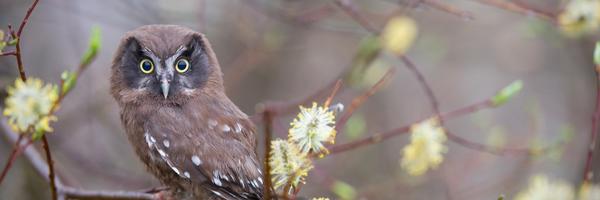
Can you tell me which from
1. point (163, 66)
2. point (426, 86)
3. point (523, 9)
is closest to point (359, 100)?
point (426, 86)

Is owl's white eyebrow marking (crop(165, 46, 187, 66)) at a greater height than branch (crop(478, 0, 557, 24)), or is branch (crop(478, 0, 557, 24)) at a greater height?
owl's white eyebrow marking (crop(165, 46, 187, 66))

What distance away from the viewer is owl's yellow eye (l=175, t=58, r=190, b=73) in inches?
162

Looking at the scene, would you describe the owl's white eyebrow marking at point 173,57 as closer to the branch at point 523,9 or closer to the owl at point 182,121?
the owl at point 182,121

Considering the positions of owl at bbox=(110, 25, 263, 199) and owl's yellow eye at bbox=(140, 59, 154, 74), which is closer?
owl at bbox=(110, 25, 263, 199)

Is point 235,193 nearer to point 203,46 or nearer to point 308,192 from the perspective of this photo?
point 203,46

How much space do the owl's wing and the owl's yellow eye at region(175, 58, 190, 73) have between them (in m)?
0.31

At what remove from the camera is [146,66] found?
13.5 ft

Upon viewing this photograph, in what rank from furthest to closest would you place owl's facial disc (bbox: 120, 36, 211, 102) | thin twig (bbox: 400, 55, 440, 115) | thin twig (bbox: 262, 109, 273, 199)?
owl's facial disc (bbox: 120, 36, 211, 102), thin twig (bbox: 400, 55, 440, 115), thin twig (bbox: 262, 109, 273, 199)

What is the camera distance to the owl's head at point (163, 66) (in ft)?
13.2

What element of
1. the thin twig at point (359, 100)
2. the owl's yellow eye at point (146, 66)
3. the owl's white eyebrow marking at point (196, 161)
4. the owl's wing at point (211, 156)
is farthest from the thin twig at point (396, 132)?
the owl's yellow eye at point (146, 66)

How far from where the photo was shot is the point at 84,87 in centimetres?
681

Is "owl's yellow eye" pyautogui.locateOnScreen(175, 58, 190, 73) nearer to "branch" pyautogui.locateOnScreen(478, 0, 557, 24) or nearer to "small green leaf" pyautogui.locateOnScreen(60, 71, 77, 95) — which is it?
"small green leaf" pyautogui.locateOnScreen(60, 71, 77, 95)

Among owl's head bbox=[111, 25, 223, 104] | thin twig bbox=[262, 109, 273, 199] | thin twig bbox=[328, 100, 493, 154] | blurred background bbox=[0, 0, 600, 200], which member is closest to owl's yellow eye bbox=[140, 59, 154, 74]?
owl's head bbox=[111, 25, 223, 104]

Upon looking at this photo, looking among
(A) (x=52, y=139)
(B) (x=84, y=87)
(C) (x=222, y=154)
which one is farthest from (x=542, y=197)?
(B) (x=84, y=87)
